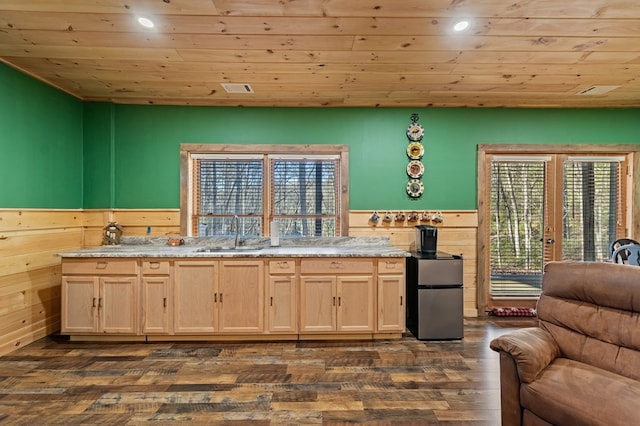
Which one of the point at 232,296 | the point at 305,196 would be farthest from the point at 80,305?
the point at 305,196

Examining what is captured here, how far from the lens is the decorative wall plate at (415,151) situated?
4.34m

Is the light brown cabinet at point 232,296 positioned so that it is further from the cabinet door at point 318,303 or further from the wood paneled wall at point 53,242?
the wood paneled wall at point 53,242

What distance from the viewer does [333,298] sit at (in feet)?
11.7

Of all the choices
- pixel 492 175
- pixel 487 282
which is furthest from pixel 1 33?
pixel 487 282

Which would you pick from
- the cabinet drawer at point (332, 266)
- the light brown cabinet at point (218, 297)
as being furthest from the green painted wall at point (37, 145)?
the cabinet drawer at point (332, 266)

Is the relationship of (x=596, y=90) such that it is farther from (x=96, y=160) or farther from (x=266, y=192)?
(x=96, y=160)

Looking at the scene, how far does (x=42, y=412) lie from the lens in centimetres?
231

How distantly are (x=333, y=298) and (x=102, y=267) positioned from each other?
7.46 feet

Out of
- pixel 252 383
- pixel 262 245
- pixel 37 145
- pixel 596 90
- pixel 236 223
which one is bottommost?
pixel 252 383

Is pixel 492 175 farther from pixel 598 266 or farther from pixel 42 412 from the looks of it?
pixel 42 412

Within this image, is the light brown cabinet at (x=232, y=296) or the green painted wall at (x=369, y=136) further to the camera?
the green painted wall at (x=369, y=136)

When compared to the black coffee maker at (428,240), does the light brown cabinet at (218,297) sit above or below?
below

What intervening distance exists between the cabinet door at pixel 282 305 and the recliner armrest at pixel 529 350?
6.52ft

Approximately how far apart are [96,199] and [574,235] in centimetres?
587
